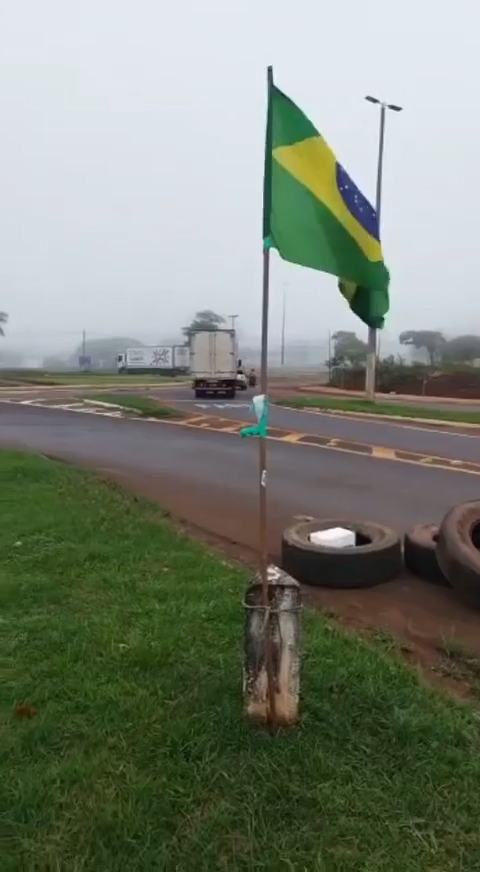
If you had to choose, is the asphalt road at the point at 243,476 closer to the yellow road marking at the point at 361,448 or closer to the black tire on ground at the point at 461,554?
the yellow road marking at the point at 361,448

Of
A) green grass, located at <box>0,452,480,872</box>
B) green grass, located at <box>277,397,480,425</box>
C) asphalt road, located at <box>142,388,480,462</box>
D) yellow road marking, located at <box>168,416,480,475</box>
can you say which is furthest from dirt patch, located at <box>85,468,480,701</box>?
green grass, located at <box>277,397,480,425</box>

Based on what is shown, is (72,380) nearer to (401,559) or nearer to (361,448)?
(361,448)

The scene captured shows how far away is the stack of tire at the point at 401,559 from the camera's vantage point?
5.37m

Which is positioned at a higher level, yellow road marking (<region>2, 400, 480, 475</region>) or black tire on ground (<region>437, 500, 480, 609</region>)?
black tire on ground (<region>437, 500, 480, 609</region>)

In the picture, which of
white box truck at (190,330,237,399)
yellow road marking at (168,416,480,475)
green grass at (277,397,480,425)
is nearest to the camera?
yellow road marking at (168,416,480,475)

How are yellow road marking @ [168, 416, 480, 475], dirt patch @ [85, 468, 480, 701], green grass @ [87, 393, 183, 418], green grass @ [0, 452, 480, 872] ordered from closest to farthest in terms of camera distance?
green grass @ [0, 452, 480, 872], dirt patch @ [85, 468, 480, 701], yellow road marking @ [168, 416, 480, 475], green grass @ [87, 393, 183, 418]

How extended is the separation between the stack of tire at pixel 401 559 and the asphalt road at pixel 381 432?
310 inches

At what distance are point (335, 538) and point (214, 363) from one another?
98.6ft

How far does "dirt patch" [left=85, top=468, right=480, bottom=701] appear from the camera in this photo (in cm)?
435

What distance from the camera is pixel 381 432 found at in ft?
60.3

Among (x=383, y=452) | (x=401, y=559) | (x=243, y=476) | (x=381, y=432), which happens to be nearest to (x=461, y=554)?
(x=401, y=559)

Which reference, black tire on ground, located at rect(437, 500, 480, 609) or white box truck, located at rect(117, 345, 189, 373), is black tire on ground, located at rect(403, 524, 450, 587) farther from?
white box truck, located at rect(117, 345, 189, 373)

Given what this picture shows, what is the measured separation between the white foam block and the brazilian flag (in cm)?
286

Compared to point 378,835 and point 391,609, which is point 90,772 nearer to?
point 378,835
